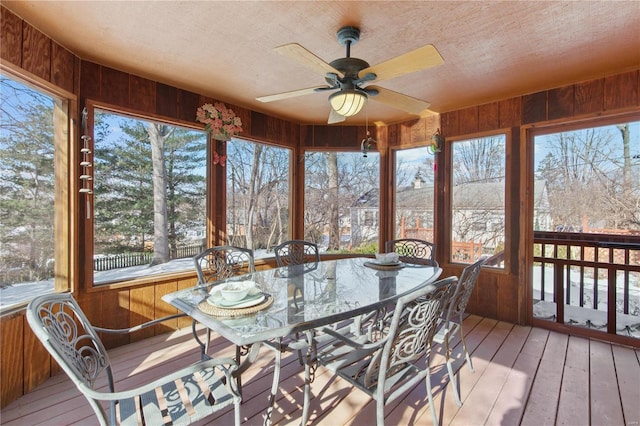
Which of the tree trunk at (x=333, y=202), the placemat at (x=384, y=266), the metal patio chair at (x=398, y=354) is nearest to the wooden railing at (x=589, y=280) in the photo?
→ the placemat at (x=384, y=266)

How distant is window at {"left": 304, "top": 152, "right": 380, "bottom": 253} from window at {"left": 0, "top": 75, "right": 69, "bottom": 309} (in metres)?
2.80

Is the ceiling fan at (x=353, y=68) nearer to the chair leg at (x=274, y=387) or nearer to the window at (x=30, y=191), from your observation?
the chair leg at (x=274, y=387)

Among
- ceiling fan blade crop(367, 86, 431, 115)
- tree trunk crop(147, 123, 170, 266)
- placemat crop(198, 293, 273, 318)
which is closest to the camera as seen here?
placemat crop(198, 293, 273, 318)

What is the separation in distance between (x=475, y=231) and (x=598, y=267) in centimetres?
118

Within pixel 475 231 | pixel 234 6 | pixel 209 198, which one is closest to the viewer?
pixel 234 6

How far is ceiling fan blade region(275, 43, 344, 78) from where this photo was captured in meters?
1.62

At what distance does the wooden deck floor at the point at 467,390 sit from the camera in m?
1.85

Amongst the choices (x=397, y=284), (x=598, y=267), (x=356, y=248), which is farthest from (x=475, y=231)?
(x=397, y=284)

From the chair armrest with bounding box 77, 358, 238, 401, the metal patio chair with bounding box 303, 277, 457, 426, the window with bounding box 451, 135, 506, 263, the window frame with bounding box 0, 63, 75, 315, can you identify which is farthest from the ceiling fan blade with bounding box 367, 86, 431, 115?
the window frame with bounding box 0, 63, 75, 315

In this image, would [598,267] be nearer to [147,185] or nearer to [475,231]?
[475,231]

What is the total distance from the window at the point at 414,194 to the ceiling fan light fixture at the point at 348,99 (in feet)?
8.03

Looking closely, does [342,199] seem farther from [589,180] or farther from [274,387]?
[274,387]

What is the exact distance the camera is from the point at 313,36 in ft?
7.19

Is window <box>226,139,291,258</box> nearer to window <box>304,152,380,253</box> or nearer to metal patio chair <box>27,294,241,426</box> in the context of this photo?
window <box>304,152,380,253</box>
